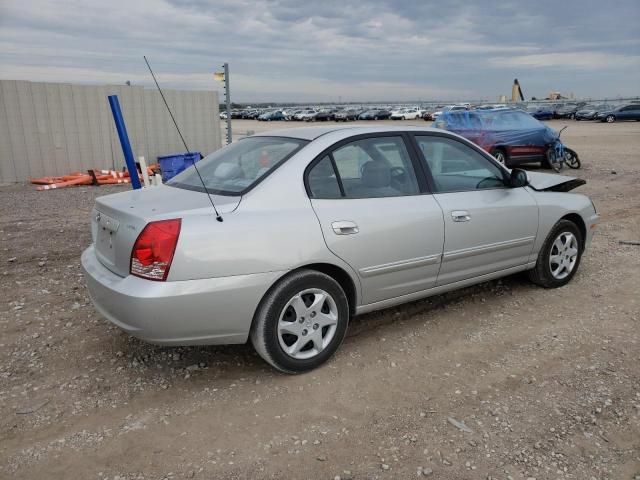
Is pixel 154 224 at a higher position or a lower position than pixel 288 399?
higher

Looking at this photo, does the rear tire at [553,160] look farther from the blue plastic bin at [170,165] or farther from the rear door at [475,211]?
the rear door at [475,211]

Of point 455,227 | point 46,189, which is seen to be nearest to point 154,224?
point 455,227

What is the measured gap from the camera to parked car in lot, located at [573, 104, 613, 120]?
44541 millimetres

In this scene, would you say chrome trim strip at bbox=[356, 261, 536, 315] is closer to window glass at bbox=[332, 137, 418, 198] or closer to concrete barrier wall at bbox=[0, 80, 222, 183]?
window glass at bbox=[332, 137, 418, 198]

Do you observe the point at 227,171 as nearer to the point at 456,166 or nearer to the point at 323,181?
the point at 323,181

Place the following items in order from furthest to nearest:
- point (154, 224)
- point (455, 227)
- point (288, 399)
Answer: point (455, 227), point (288, 399), point (154, 224)

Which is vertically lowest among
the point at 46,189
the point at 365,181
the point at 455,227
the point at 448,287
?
the point at 46,189

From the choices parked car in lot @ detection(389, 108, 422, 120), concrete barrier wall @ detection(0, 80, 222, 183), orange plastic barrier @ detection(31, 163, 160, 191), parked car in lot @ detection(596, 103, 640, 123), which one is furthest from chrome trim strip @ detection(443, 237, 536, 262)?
parked car in lot @ detection(389, 108, 422, 120)

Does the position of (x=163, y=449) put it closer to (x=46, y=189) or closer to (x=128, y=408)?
(x=128, y=408)

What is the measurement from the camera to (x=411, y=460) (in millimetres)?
2674

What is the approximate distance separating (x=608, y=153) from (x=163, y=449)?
19.2 meters

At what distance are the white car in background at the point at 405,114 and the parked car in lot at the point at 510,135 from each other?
1786 inches

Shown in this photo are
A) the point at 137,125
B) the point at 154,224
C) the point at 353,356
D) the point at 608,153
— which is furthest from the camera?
the point at 608,153

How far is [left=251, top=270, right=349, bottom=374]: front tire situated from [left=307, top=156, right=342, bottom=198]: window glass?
530 millimetres
